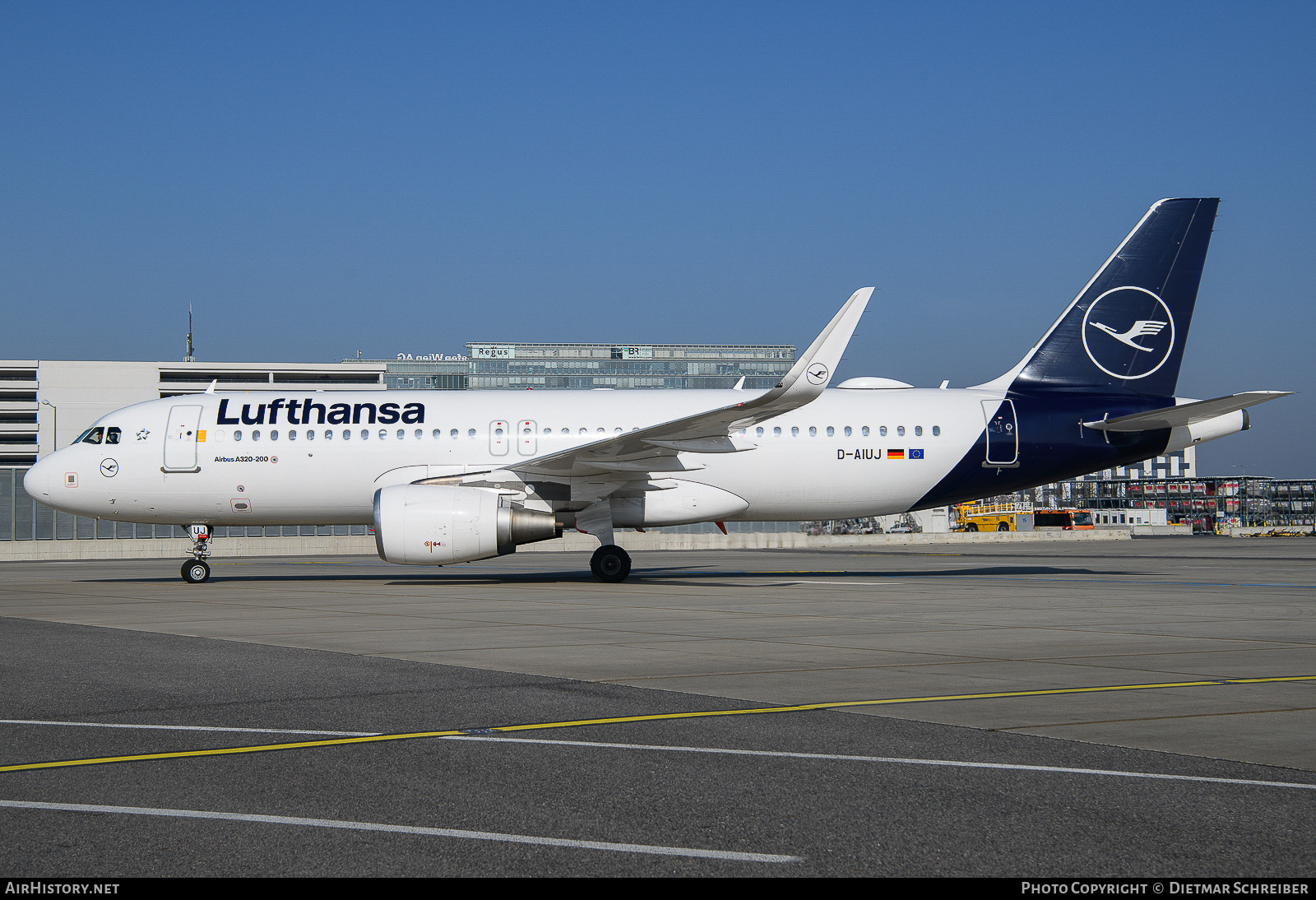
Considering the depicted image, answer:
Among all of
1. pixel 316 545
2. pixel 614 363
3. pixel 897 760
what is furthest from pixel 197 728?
pixel 614 363

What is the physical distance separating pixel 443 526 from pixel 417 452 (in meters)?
3.32

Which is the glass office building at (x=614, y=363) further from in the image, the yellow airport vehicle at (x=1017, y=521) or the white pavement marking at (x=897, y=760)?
the white pavement marking at (x=897, y=760)

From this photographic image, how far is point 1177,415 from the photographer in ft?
76.3

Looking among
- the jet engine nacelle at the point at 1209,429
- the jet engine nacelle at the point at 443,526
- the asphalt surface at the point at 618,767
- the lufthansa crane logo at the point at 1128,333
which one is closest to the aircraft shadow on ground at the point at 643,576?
the jet engine nacelle at the point at 443,526

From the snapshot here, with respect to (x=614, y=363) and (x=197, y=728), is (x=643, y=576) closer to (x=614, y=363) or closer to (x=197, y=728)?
(x=197, y=728)

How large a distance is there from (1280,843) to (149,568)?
35.4 meters

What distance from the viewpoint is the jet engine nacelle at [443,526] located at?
20736 millimetres

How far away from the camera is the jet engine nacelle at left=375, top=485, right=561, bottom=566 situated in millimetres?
20736

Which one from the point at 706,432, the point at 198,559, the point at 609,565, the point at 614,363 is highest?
Result: the point at 614,363

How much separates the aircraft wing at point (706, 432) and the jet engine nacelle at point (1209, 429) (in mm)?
8945

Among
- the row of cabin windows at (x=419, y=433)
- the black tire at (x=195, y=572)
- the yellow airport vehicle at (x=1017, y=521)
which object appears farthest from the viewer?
the yellow airport vehicle at (x=1017, y=521)

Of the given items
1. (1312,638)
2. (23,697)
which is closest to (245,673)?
(23,697)

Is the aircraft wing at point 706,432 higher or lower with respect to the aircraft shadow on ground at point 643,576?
higher
